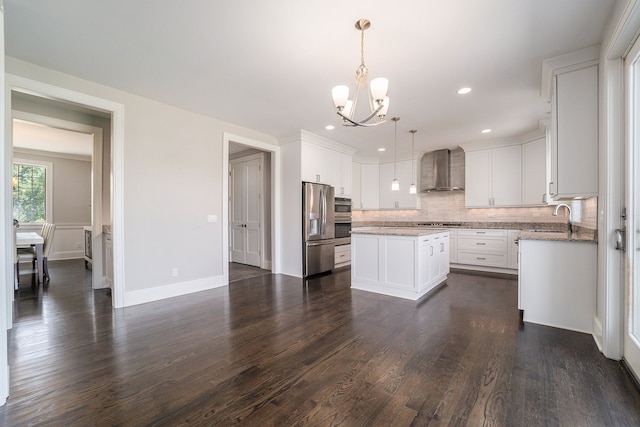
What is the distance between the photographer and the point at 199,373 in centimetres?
199

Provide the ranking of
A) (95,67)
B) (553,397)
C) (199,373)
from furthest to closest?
(95,67), (199,373), (553,397)

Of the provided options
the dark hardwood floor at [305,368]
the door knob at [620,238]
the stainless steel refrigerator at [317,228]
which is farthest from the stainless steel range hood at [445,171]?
the door knob at [620,238]

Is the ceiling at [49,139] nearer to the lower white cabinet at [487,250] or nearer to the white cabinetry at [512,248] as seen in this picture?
the lower white cabinet at [487,250]

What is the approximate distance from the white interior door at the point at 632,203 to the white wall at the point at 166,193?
4.52 metres

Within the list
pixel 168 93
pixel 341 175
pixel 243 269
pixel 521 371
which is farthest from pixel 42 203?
pixel 521 371

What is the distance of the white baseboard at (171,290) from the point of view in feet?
11.6

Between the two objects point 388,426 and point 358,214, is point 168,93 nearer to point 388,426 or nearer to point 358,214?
point 388,426

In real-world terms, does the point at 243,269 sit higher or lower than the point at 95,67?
lower

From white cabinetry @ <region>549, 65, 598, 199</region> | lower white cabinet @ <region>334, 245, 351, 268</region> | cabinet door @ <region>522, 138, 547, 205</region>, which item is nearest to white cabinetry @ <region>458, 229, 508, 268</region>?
cabinet door @ <region>522, 138, 547, 205</region>

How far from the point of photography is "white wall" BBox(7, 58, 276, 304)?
11.5 ft

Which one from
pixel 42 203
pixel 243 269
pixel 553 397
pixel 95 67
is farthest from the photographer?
pixel 42 203

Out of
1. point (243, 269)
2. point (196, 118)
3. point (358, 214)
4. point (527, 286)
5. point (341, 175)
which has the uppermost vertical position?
point (196, 118)

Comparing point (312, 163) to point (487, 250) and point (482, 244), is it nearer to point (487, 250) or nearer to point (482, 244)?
point (482, 244)

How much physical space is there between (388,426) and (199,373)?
132cm
